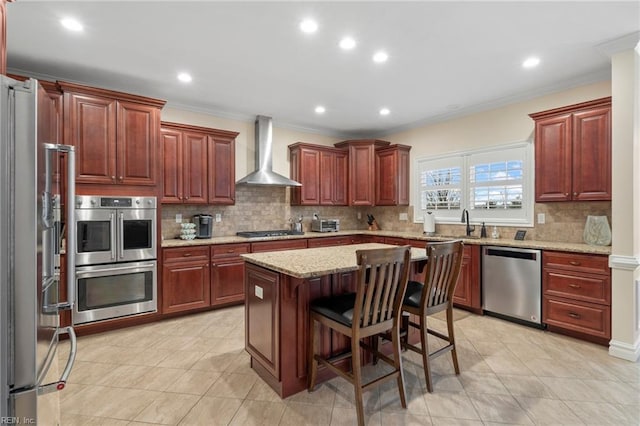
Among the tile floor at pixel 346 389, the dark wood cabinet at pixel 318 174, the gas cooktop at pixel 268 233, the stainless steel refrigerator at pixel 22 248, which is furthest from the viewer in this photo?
the dark wood cabinet at pixel 318 174

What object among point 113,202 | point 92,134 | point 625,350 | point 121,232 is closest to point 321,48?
point 92,134

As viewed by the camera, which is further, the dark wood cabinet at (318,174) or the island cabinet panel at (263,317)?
the dark wood cabinet at (318,174)

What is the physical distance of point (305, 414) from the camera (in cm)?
198

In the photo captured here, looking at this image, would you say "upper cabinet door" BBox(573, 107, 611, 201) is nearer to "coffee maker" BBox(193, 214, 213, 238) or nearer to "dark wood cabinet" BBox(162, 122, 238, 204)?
"dark wood cabinet" BBox(162, 122, 238, 204)

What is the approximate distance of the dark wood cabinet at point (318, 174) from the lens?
522 cm

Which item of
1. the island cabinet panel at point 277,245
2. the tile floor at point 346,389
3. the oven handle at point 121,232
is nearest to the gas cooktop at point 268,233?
the island cabinet panel at point 277,245

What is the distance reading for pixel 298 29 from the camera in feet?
8.31

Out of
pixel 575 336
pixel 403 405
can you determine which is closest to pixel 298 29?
pixel 403 405

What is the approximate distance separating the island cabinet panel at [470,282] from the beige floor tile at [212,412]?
3055 millimetres

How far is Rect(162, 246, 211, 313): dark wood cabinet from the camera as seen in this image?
3.62 m

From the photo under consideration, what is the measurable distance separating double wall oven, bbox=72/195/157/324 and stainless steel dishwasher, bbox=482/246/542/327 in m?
3.96

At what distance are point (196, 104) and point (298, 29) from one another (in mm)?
2406

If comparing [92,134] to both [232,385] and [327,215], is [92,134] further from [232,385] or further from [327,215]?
[327,215]

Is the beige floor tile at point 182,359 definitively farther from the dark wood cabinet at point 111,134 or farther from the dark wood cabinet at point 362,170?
the dark wood cabinet at point 362,170
